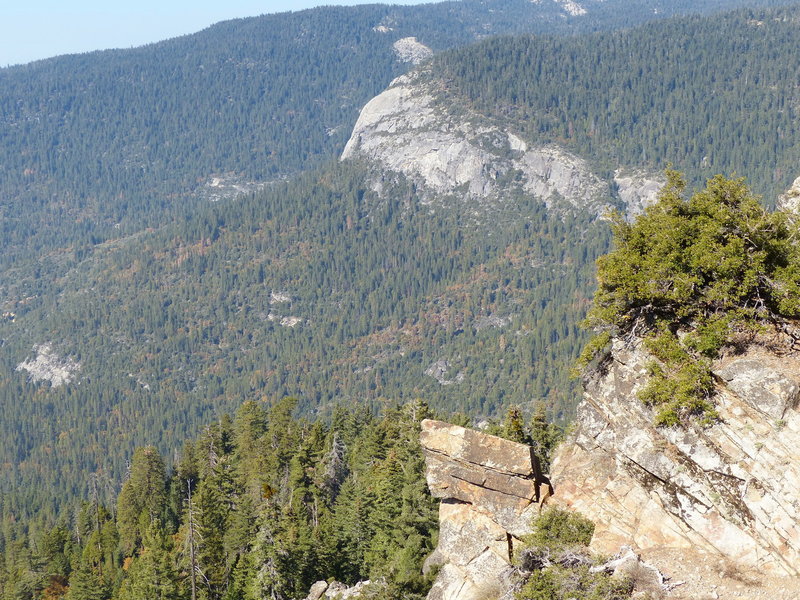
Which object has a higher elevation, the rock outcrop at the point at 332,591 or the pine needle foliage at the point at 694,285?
the pine needle foliage at the point at 694,285

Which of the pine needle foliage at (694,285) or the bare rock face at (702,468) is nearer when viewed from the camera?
the bare rock face at (702,468)

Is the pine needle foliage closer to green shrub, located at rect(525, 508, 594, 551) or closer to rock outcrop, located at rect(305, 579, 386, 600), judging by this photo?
green shrub, located at rect(525, 508, 594, 551)

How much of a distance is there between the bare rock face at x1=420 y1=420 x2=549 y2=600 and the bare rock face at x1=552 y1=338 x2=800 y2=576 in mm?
1997

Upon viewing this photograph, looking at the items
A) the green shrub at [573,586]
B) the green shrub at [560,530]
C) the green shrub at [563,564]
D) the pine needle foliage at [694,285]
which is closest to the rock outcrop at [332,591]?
the green shrub at [563,564]

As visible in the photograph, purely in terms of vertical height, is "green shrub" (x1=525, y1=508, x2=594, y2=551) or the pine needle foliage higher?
the pine needle foliage

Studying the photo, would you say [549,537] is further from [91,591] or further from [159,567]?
[91,591]

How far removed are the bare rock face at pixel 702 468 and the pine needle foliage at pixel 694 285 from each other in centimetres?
86

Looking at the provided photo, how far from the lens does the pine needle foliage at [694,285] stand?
32.1m

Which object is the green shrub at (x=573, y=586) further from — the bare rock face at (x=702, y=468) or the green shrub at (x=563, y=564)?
the bare rock face at (x=702, y=468)

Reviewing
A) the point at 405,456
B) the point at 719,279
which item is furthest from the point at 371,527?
the point at 719,279

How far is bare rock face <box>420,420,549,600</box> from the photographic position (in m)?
37.1

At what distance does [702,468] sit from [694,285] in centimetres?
716

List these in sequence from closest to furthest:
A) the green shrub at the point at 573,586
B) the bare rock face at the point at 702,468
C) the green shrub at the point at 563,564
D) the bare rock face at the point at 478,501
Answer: the bare rock face at the point at 702,468 < the green shrub at the point at 573,586 < the green shrub at the point at 563,564 < the bare rock face at the point at 478,501

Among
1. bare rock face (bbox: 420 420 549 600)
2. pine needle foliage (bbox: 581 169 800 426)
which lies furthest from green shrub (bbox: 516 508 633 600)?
pine needle foliage (bbox: 581 169 800 426)
